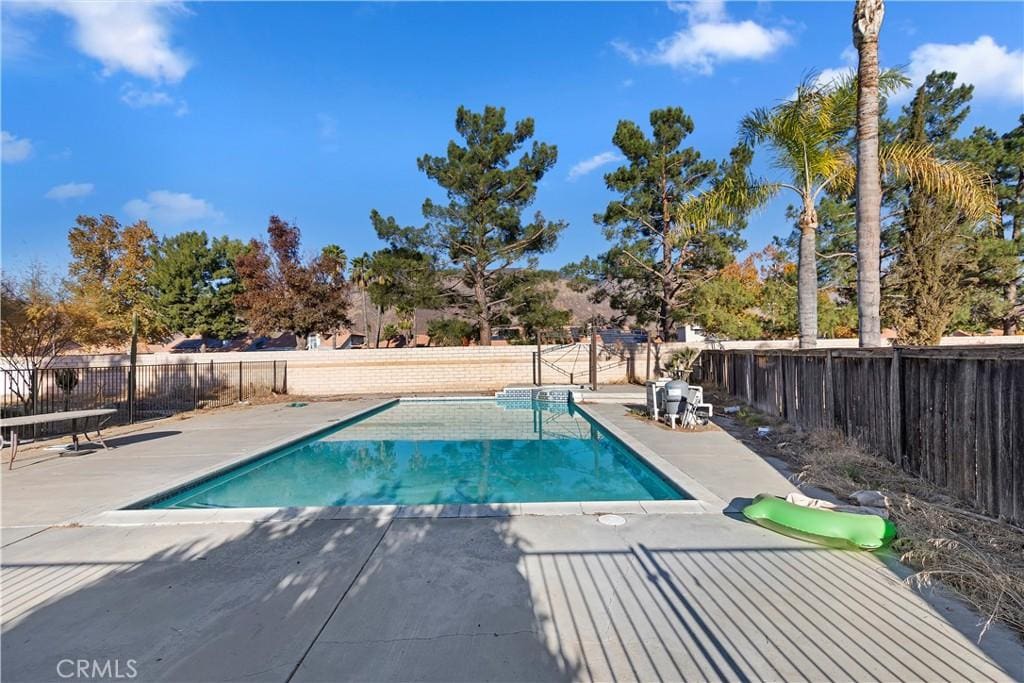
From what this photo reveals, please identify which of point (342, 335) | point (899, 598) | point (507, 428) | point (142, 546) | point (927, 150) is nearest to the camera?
point (899, 598)

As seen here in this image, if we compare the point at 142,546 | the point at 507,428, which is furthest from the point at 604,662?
the point at 507,428

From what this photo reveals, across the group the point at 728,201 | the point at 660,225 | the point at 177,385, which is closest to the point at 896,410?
the point at 728,201

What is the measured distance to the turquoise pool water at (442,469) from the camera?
622 cm

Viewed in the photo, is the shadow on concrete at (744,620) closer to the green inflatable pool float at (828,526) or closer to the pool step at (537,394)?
the green inflatable pool float at (828,526)

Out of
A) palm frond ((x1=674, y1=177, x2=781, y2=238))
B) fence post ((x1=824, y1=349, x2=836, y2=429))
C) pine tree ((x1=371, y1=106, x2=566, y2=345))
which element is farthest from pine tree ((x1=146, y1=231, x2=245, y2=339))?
fence post ((x1=824, y1=349, x2=836, y2=429))

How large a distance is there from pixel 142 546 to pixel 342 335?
34.4 meters

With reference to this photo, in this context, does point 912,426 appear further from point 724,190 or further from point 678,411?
point 724,190

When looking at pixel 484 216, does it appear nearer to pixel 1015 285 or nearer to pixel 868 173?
pixel 868 173

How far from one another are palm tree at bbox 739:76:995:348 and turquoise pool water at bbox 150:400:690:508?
17.6ft

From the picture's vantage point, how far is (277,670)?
230 centimetres

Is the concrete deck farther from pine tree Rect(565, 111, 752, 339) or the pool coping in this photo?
pine tree Rect(565, 111, 752, 339)

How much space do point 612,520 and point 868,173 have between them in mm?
7365

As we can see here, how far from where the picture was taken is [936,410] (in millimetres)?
4730

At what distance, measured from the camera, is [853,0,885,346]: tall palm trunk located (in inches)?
296
